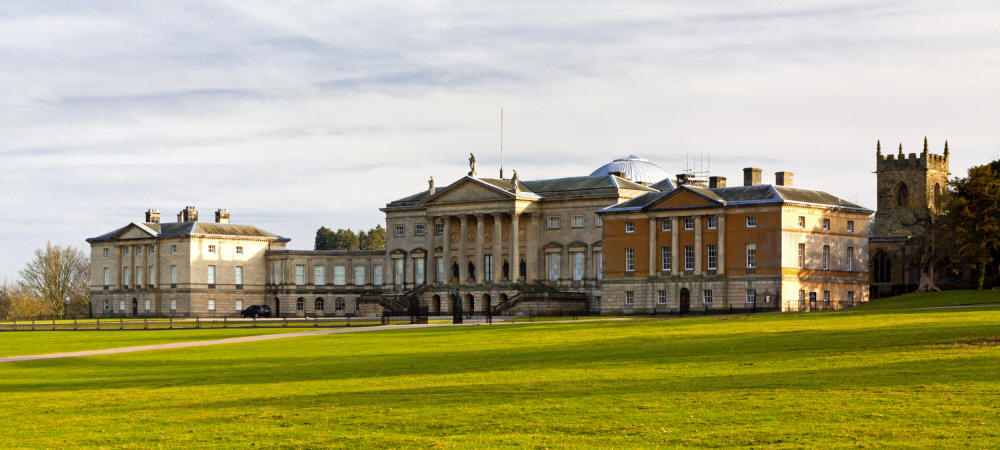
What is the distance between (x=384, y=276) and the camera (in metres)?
118

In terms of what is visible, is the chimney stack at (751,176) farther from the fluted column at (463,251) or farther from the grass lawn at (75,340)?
the grass lawn at (75,340)

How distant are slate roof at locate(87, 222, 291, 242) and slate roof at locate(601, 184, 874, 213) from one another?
145ft

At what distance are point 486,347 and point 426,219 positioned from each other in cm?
6745

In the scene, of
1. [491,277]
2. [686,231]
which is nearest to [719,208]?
[686,231]

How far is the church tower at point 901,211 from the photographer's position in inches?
4112

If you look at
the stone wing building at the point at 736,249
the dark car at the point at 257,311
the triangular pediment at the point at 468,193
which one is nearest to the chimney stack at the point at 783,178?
the stone wing building at the point at 736,249

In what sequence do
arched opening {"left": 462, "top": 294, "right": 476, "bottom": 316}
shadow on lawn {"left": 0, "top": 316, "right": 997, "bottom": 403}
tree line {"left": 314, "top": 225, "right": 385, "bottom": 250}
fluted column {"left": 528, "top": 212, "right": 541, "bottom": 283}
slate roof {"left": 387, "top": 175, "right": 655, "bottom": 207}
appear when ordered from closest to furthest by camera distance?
shadow on lawn {"left": 0, "top": 316, "right": 997, "bottom": 403} → slate roof {"left": 387, "top": 175, "right": 655, "bottom": 207} → fluted column {"left": 528, "top": 212, "right": 541, "bottom": 283} → arched opening {"left": 462, "top": 294, "right": 476, "bottom": 316} → tree line {"left": 314, "top": 225, "right": 385, "bottom": 250}

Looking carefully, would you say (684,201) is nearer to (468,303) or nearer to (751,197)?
(751,197)

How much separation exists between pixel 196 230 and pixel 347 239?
48576mm

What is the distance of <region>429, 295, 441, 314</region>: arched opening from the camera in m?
107

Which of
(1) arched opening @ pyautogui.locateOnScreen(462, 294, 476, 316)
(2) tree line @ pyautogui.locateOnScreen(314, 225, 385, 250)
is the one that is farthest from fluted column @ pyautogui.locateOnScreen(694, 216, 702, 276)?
(2) tree line @ pyautogui.locateOnScreen(314, 225, 385, 250)

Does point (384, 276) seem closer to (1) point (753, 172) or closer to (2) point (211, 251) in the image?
(2) point (211, 251)

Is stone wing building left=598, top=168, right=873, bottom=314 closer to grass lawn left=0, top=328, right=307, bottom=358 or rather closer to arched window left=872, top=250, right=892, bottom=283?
arched window left=872, top=250, right=892, bottom=283

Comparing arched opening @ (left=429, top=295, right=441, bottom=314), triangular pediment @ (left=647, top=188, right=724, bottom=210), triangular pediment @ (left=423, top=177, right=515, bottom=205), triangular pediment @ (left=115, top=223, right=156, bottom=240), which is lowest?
arched opening @ (left=429, top=295, right=441, bottom=314)
